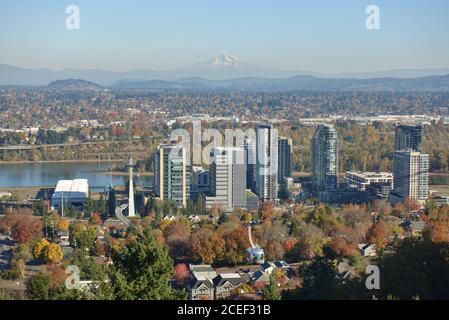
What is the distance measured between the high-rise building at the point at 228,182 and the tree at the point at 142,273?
6134 millimetres

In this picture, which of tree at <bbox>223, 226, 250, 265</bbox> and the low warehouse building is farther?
the low warehouse building

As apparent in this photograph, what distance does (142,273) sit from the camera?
88.5 inches

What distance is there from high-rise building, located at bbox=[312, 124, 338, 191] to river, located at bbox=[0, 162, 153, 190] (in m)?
2.35

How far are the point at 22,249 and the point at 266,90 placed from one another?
70.2 ft

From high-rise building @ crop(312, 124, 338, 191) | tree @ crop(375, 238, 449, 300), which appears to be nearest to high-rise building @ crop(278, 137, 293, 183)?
high-rise building @ crop(312, 124, 338, 191)

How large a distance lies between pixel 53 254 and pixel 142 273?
315 cm

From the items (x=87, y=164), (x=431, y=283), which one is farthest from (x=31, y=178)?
(x=431, y=283)

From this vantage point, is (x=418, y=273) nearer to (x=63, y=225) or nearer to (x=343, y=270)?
(x=343, y=270)

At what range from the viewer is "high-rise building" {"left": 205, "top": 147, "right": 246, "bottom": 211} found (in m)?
8.51

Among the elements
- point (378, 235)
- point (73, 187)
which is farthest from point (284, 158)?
point (378, 235)

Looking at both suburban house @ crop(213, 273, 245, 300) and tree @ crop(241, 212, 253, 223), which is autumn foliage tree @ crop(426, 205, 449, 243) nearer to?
suburban house @ crop(213, 273, 245, 300)

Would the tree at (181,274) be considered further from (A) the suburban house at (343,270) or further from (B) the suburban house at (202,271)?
(A) the suburban house at (343,270)

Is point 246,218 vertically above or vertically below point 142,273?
below

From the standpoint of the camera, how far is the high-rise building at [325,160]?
9.70 m
